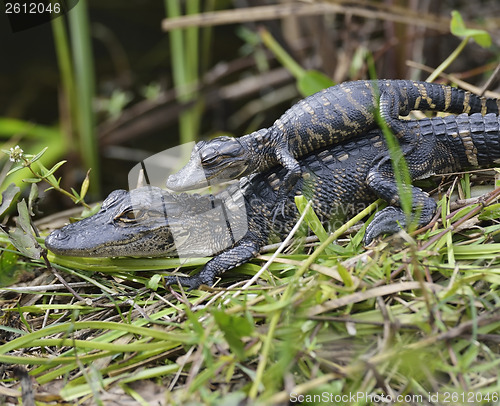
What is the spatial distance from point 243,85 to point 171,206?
11.1 ft

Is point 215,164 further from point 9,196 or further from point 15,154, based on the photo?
point 9,196

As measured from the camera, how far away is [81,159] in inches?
206

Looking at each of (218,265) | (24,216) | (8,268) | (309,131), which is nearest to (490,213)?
(309,131)

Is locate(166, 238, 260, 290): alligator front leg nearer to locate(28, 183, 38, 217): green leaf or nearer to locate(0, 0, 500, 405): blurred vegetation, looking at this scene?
locate(0, 0, 500, 405): blurred vegetation

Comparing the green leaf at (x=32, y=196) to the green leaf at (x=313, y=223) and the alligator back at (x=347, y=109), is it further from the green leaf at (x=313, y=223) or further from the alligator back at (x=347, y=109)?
the green leaf at (x=313, y=223)

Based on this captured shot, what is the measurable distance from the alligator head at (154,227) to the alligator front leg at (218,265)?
0.12 m

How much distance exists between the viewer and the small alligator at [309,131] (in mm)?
2469

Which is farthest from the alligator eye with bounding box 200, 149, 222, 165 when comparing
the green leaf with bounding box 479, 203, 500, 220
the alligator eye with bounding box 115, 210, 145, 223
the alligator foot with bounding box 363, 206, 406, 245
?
the green leaf with bounding box 479, 203, 500, 220

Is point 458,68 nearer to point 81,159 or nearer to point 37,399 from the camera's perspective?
point 81,159

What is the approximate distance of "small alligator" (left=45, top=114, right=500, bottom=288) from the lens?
8.00ft

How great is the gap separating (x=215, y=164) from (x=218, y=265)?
1.58 feet

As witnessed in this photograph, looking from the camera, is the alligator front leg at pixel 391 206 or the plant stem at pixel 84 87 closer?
the alligator front leg at pixel 391 206

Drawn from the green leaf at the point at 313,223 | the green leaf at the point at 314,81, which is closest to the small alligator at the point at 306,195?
the green leaf at the point at 313,223

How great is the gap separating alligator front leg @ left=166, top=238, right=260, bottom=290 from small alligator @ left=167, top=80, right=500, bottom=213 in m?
0.31
